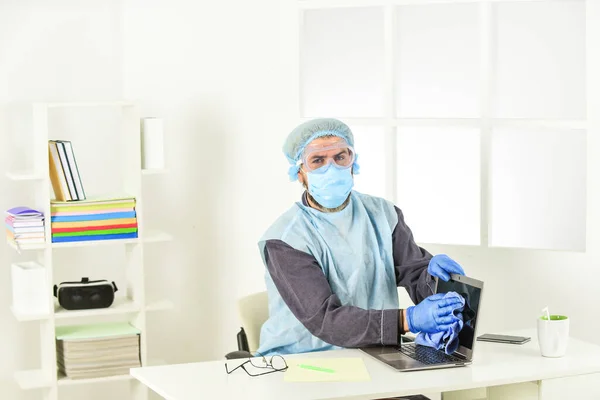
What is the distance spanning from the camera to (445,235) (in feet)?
13.4

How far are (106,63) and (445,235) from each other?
1.74 metres

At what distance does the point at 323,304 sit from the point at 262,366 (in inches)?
Result: 12.0

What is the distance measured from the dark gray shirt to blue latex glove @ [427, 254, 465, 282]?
115 millimetres

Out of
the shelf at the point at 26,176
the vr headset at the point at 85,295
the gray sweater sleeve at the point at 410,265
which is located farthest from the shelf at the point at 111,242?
the gray sweater sleeve at the point at 410,265

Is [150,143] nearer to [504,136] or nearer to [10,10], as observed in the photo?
[10,10]

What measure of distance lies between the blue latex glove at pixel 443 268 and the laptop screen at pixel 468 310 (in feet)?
0.32

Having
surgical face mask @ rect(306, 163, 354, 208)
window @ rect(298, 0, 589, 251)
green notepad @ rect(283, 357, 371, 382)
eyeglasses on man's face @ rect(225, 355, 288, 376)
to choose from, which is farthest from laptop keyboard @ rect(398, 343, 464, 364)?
window @ rect(298, 0, 589, 251)

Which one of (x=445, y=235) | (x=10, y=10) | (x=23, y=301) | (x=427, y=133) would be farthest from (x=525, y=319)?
(x=10, y=10)

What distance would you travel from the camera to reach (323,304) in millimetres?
2996

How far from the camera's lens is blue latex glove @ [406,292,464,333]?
113 inches

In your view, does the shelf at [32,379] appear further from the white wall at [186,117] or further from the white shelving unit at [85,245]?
the white wall at [186,117]

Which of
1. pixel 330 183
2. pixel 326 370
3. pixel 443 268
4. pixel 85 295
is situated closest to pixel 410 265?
pixel 443 268

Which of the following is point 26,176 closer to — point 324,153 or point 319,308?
point 324,153

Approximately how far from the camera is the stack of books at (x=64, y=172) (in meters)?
4.00
